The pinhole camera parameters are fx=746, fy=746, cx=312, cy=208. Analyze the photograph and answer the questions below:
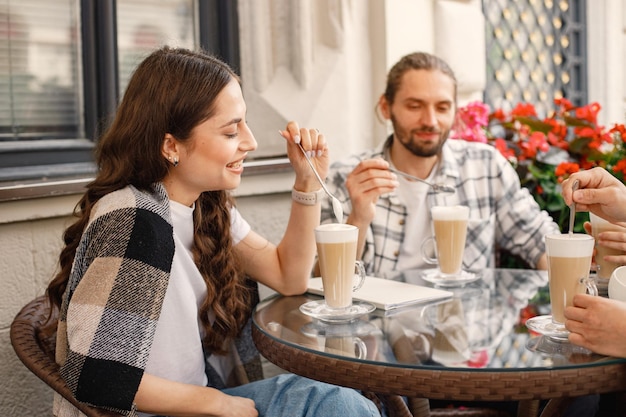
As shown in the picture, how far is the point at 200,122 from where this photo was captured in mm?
1683

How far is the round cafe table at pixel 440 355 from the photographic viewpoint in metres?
1.27

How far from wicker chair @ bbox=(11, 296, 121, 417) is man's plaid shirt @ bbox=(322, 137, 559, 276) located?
3.36 ft

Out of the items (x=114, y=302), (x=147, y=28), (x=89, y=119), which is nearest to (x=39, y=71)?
(x=89, y=119)

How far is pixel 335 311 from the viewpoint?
1.66 m

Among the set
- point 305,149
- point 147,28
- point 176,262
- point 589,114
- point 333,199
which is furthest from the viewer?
point 589,114

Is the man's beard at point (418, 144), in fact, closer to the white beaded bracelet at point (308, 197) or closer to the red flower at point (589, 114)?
the white beaded bracelet at point (308, 197)

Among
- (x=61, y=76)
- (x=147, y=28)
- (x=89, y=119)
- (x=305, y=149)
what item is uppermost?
(x=147, y=28)

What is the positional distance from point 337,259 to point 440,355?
0.35 meters

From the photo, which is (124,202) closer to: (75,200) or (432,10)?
(75,200)

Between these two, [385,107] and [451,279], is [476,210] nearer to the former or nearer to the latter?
[385,107]

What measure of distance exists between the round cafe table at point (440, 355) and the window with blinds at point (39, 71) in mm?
1106

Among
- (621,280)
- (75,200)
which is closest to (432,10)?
(75,200)

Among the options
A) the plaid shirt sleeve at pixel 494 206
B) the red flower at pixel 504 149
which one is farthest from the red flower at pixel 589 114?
the plaid shirt sleeve at pixel 494 206

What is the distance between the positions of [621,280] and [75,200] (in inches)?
62.3
